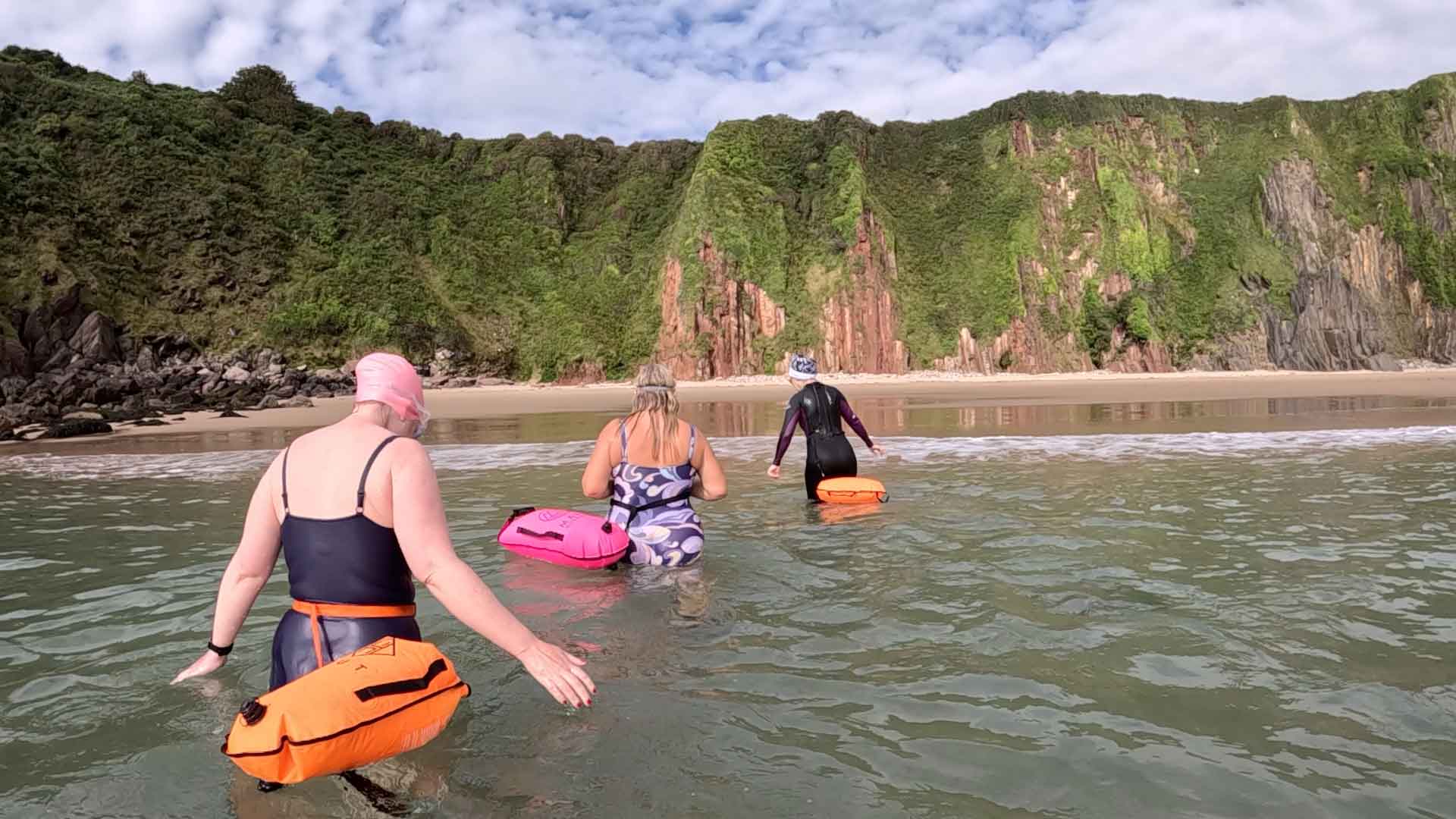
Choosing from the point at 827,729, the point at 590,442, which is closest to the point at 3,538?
the point at 827,729

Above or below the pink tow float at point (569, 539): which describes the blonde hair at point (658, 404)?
above

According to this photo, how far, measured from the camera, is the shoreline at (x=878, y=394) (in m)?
26.5

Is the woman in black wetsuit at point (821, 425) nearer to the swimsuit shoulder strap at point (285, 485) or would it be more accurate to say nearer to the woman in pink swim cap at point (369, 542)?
the woman in pink swim cap at point (369, 542)

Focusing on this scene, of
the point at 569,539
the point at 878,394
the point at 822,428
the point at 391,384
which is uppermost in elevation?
the point at 391,384

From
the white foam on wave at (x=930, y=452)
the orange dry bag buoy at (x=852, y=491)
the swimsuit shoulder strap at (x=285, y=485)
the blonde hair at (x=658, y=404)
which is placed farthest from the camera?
the white foam on wave at (x=930, y=452)

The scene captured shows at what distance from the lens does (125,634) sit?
210 inches

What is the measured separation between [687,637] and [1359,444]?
49.0ft

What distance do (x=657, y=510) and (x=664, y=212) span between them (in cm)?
6817

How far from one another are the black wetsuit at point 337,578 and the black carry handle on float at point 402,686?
285 mm

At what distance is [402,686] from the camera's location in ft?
9.37

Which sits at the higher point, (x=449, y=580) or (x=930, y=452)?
(x=449, y=580)

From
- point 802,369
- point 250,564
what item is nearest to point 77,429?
point 802,369

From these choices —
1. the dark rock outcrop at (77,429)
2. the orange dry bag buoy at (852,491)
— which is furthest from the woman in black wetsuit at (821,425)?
the dark rock outcrop at (77,429)

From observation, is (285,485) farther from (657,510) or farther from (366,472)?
(657,510)
